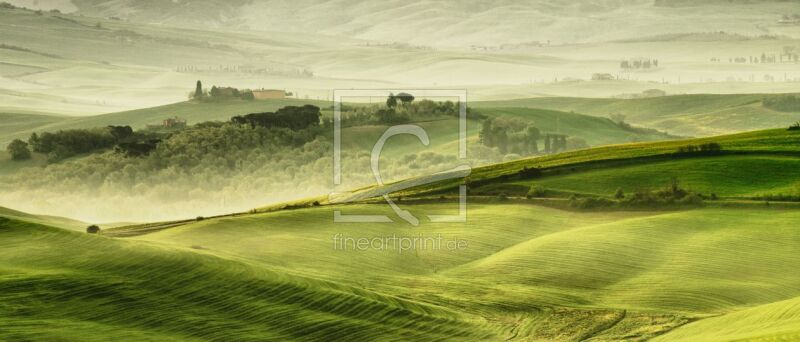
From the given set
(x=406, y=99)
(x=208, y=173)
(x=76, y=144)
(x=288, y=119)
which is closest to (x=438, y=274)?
(x=208, y=173)

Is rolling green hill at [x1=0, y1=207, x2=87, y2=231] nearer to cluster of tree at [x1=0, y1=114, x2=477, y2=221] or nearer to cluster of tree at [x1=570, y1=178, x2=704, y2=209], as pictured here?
cluster of tree at [x1=570, y1=178, x2=704, y2=209]

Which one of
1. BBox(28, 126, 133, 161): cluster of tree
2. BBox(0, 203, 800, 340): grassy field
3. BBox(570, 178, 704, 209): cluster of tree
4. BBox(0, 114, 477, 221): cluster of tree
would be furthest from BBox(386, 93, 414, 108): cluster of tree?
BBox(0, 203, 800, 340): grassy field

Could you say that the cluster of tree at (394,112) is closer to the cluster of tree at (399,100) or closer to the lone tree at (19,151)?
the cluster of tree at (399,100)

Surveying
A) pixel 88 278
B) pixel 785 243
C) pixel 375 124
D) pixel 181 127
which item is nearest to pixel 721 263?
pixel 785 243

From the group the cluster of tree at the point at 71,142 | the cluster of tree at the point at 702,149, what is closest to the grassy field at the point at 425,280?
the cluster of tree at the point at 702,149

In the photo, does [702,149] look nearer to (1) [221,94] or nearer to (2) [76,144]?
(2) [76,144]

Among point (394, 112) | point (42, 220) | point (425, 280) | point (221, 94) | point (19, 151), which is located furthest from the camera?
point (221, 94)

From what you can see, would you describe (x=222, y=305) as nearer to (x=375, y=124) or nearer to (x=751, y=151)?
(x=751, y=151)
